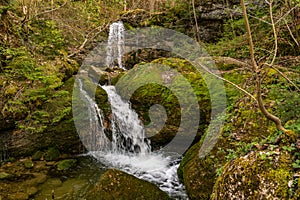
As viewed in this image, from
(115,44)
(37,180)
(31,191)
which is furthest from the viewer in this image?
(115,44)

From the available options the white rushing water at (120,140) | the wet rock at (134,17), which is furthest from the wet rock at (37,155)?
the wet rock at (134,17)

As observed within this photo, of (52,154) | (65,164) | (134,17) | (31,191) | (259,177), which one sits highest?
(134,17)

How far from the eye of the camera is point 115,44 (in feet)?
42.7

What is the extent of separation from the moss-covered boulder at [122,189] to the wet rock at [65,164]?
7.81ft

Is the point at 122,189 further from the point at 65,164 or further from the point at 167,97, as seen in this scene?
the point at 167,97

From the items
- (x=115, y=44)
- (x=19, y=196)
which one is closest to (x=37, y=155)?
(x=19, y=196)

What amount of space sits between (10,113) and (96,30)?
823 centimetres

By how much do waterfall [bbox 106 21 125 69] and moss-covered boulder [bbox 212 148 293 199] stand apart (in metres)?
10.7

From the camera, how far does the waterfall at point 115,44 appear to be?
12812 millimetres

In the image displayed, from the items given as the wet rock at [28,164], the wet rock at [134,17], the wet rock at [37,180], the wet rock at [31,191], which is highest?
the wet rock at [134,17]

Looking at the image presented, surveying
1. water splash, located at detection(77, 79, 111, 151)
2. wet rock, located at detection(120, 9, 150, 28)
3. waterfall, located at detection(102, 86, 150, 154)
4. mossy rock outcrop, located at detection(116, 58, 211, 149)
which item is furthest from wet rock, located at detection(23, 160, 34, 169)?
wet rock, located at detection(120, 9, 150, 28)

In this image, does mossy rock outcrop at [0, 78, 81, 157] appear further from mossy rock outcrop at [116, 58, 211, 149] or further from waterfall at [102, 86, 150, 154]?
mossy rock outcrop at [116, 58, 211, 149]

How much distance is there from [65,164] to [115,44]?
8.18 metres

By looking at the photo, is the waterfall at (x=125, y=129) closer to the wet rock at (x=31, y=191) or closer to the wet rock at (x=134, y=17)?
the wet rock at (x=31, y=191)
